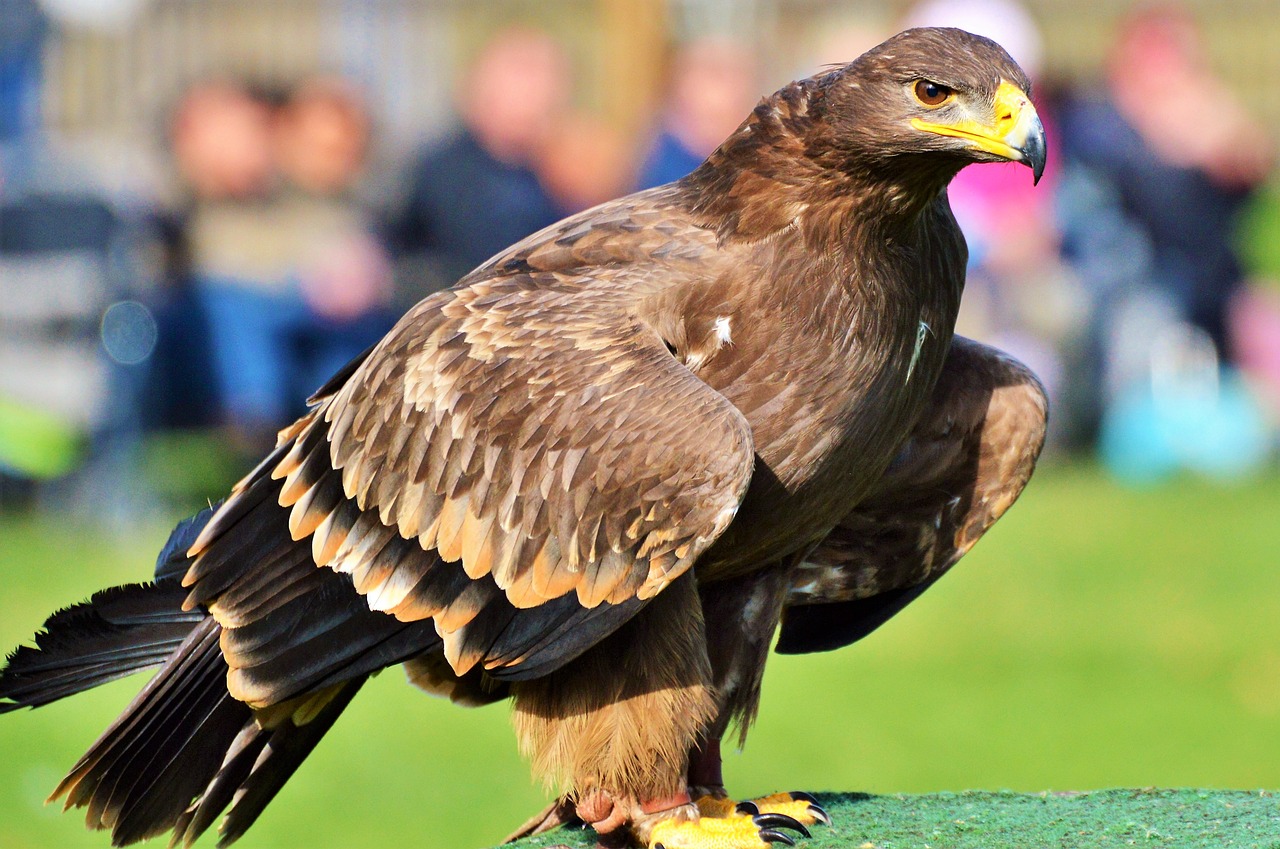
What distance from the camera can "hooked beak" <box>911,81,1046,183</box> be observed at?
13.5 ft

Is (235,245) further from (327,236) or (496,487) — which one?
(496,487)

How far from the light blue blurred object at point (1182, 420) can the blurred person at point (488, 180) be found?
462cm

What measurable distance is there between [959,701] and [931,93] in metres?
6.36

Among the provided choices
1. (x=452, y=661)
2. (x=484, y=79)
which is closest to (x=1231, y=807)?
(x=452, y=661)

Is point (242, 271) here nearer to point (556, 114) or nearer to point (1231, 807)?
point (556, 114)

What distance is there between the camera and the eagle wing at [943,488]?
518 centimetres

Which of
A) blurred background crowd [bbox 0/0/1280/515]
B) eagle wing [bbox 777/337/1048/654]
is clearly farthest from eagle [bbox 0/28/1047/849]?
blurred background crowd [bbox 0/0/1280/515]

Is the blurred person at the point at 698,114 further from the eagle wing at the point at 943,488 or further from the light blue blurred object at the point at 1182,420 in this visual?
the eagle wing at the point at 943,488

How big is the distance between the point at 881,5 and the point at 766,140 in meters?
14.4

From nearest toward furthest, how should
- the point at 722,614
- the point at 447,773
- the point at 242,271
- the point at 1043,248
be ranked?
1. the point at 722,614
2. the point at 447,773
3. the point at 242,271
4. the point at 1043,248

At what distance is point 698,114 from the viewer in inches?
479

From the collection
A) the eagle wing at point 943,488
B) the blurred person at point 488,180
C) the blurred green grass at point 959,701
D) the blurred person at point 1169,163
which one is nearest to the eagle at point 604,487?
the eagle wing at point 943,488

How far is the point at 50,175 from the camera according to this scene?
12.9m

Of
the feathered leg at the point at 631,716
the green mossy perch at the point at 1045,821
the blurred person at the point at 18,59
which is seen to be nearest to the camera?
the feathered leg at the point at 631,716
